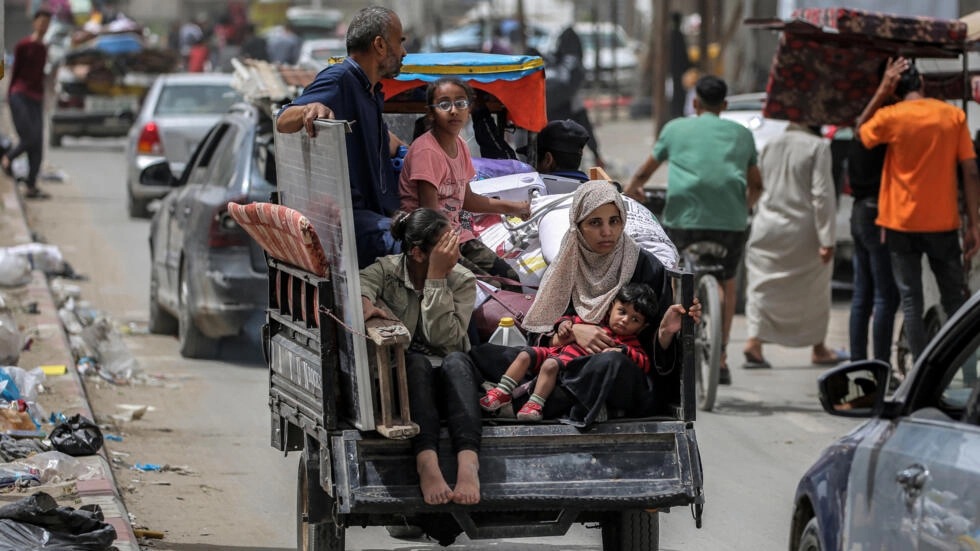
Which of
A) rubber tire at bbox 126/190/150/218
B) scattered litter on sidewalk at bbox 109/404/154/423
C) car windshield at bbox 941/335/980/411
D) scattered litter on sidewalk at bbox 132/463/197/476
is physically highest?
car windshield at bbox 941/335/980/411

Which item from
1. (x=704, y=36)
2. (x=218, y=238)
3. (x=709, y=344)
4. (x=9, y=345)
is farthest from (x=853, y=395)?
(x=704, y=36)

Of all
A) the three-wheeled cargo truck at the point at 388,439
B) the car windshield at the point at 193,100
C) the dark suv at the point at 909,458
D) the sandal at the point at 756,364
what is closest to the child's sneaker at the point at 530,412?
the three-wheeled cargo truck at the point at 388,439

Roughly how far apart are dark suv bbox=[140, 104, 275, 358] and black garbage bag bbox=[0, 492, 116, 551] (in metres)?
4.75

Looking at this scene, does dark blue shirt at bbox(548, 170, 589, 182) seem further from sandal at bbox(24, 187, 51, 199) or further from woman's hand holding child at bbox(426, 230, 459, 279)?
sandal at bbox(24, 187, 51, 199)

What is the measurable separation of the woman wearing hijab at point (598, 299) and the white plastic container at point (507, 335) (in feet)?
0.16

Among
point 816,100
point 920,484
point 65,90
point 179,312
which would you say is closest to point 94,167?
point 65,90

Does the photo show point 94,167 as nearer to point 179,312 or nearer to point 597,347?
point 179,312

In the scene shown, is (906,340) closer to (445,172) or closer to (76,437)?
(445,172)

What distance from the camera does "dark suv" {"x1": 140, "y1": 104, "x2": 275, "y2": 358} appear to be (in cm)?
1134

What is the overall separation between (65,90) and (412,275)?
24.5 m

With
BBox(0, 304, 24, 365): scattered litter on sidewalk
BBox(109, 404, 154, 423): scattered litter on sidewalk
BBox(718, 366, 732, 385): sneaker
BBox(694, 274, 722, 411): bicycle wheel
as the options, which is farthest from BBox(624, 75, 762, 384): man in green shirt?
BBox(0, 304, 24, 365): scattered litter on sidewalk

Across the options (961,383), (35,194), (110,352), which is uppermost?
(961,383)

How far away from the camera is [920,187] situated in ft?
32.8

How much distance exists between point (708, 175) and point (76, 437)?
14.6 feet
